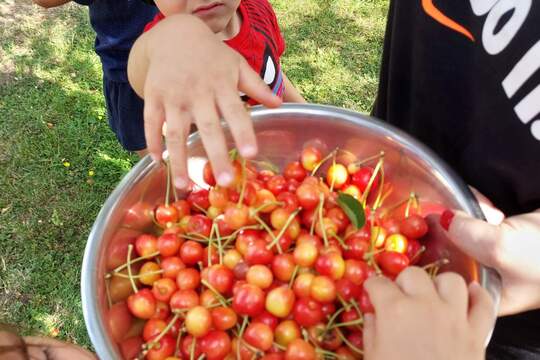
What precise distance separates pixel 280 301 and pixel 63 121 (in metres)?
1.87

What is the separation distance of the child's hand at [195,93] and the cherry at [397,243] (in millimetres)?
379

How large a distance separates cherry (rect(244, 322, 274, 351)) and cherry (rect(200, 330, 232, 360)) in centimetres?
4

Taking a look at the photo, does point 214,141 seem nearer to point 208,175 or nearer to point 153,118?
point 153,118

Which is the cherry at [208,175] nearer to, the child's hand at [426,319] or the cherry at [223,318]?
the cherry at [223,318]

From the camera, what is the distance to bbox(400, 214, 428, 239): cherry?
3.44 ft

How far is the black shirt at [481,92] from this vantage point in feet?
2.85

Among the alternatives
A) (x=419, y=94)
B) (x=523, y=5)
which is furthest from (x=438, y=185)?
(x=523, y=5)

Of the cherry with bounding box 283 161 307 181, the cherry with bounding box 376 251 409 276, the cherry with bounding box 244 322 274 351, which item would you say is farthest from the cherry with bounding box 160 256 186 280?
the cherry with bounding box 376 251 409 276

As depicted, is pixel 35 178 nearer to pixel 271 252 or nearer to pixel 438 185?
pixel 271 252

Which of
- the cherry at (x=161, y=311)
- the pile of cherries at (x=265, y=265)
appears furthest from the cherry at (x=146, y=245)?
the cherry at (x=161, y=311)

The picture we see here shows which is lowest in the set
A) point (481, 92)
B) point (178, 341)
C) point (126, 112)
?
point (126, 112)

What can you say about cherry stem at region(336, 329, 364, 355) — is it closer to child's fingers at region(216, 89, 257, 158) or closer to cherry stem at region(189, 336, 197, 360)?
cherry stem at region(189, 336, 197, 360)

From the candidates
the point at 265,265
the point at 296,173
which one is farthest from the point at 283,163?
the point at 265,265

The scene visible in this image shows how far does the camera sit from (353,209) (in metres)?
1.05
